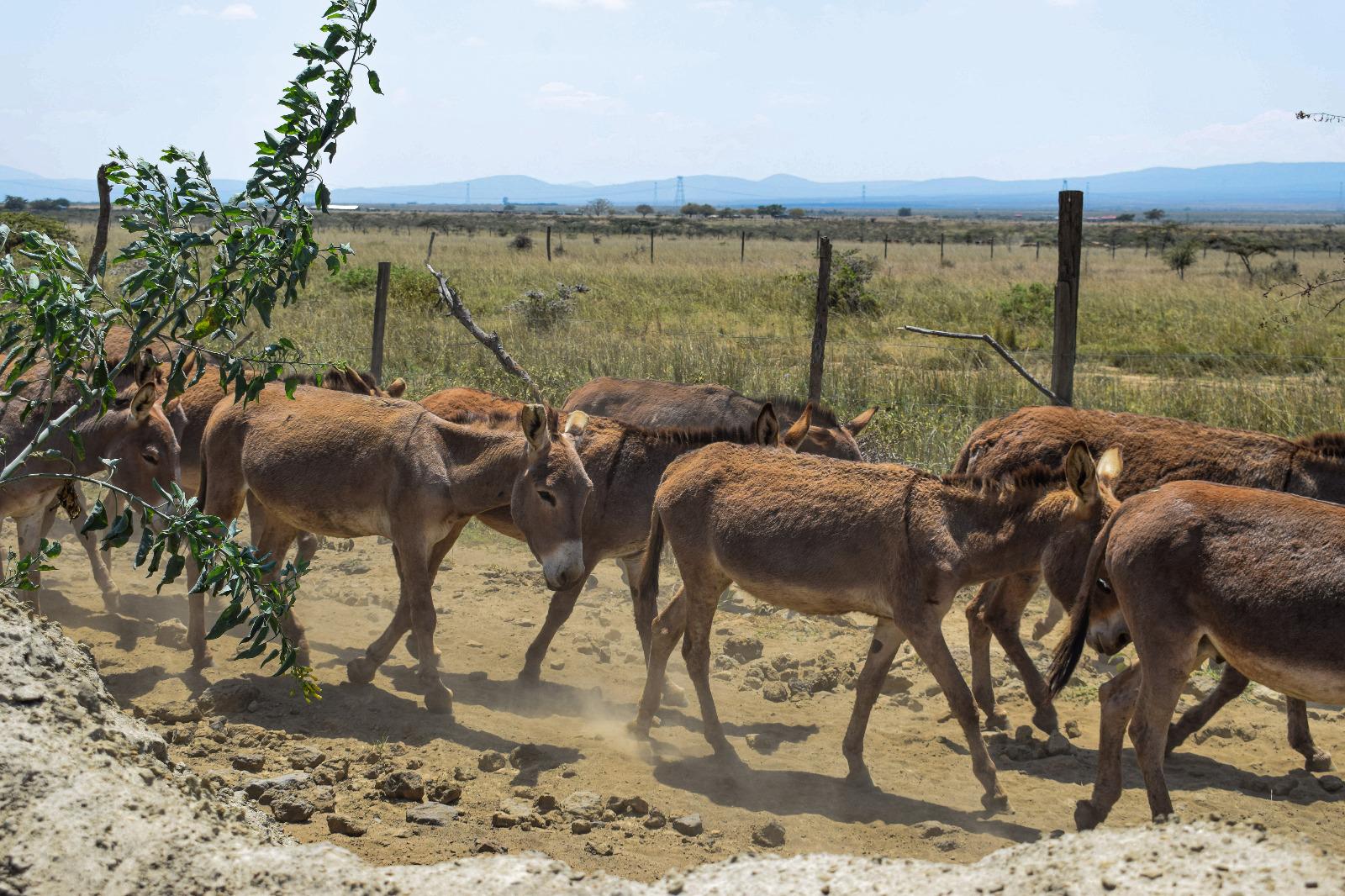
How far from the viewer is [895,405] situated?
1246 cm

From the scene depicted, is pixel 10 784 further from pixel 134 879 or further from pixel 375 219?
pixel 375 219

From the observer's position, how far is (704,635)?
669 centimetres

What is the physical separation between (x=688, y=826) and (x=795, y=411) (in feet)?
17.1

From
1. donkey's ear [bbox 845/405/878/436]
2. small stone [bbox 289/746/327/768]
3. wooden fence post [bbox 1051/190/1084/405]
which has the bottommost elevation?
small stone [bbox 289/746/327/768]

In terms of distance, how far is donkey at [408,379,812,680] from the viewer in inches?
299

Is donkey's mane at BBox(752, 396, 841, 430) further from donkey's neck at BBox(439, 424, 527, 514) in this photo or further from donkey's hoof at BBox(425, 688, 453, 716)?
donkey's hoof at BBox(425, 688, 453, 716)

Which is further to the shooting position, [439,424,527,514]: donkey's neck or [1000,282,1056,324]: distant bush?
[1000,282,1056,324]: distant bush

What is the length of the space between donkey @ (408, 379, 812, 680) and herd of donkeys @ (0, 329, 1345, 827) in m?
0.02

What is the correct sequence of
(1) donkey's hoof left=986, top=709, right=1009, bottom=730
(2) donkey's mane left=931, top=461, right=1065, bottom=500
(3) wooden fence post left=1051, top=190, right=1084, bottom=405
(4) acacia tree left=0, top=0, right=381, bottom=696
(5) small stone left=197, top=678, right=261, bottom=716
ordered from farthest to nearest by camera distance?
(3) wooden fence post left=1051, top=190, right=1084, bottom=405
(1) donkey's hoof left=986, top=709, right=1009, bottom=730
(5) small stone left=197, top=678, right=261, bottom=716
(2) donkey's mane left=931, top=461, right=1065, bottom=500
(4) acacia tree left=0, top=0, right=381, bottom=696

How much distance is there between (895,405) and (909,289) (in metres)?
21.7

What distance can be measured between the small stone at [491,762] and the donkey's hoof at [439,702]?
788 mm

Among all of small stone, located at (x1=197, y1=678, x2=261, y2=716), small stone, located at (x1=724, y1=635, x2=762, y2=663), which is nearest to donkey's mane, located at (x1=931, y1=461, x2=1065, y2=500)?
Result: small stone, located at (x1=724, y1=635, x2=762, y2=663)

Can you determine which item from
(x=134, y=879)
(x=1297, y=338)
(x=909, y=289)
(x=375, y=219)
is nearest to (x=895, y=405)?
(x=134, y=879)

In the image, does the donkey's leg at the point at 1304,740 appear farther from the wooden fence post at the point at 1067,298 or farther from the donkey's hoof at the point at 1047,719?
the wooden fence post at the point at 1067,298
